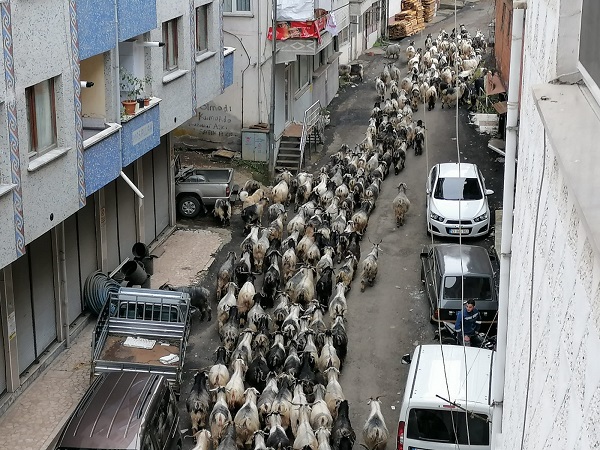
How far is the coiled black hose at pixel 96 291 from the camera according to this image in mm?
18344

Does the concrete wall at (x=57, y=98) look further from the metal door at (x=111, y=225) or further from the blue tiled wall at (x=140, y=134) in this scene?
the metal door at (x=111, y=225)

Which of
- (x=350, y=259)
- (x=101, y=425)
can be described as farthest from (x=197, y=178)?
(x=101, y=425)

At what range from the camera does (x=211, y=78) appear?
23594mm

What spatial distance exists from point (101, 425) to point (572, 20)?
909cm

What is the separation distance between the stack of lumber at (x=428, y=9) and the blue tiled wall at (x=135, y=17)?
36.6m

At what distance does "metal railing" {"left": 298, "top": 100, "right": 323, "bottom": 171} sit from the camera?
95.3 feet

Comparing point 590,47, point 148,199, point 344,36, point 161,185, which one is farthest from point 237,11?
point 590,47

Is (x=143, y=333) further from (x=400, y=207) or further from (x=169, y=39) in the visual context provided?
(x=400, y=207)

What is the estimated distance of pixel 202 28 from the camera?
2359 cm

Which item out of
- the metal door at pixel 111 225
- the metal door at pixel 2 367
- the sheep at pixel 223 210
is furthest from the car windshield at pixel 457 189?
the metal door at pixel 2 367

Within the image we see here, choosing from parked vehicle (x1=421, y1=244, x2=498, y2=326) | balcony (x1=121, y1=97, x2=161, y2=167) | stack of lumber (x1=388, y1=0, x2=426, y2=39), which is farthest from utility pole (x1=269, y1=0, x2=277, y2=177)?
stack of lumber (x1=388, y1=0, x2=426, y2=39)

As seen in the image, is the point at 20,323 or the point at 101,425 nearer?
the point at 101,425

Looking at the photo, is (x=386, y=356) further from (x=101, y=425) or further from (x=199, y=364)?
(x=101, y=425)

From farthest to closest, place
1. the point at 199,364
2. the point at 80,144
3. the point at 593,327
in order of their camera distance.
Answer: the point at 199,364
the point at 80,144
the point at 593,327
